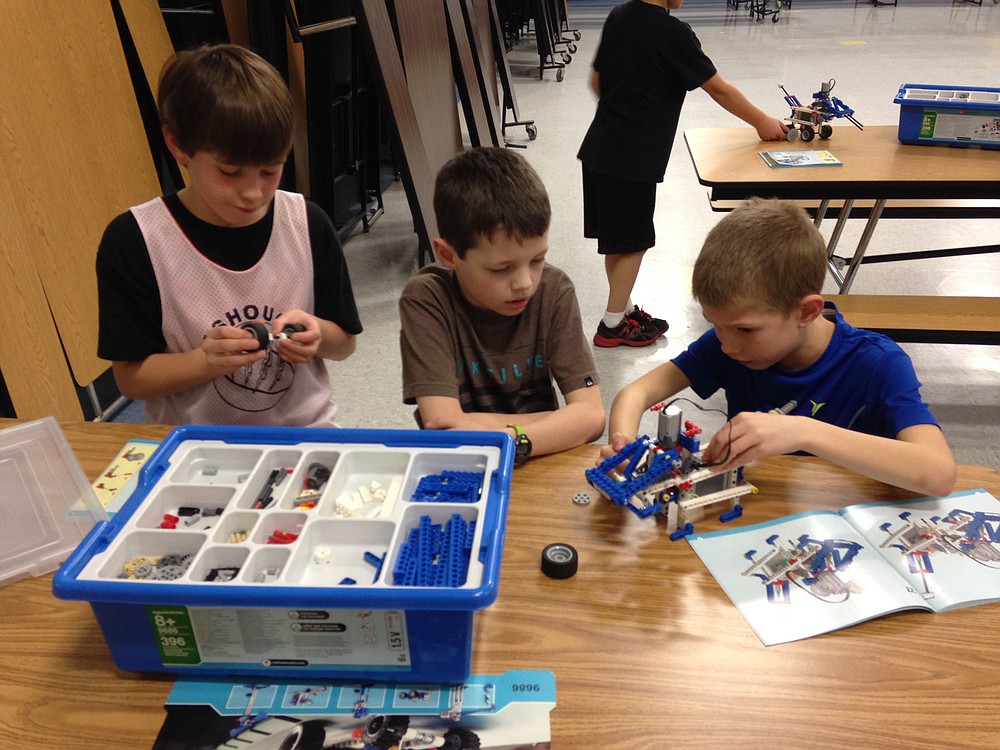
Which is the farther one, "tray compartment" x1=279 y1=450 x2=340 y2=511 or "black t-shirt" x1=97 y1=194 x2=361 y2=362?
"black t-shirt" x1=97 y1=194 x2=361 y2=362

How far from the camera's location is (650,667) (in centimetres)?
86

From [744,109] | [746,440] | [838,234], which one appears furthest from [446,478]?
[838,234]

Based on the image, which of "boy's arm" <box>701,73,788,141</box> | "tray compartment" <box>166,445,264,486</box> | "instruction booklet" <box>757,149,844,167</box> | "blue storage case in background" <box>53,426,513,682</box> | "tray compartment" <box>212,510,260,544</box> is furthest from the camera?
"boy's arm" <box>701,73,788,141</box>

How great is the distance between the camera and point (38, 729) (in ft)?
2.64

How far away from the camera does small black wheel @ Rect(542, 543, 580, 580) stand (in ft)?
3.24

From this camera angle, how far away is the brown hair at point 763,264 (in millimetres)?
1247

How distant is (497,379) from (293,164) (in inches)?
119

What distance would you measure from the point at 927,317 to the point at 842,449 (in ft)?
5.51

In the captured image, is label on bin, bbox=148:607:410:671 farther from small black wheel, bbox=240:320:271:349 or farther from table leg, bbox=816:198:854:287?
table leg, bbox=816:198:854:287

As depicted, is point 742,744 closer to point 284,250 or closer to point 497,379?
point 497,379

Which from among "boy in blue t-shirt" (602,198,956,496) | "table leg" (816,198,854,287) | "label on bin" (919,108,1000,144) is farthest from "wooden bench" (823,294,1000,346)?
"boy in blue t-shirt" (602,198,956,496)

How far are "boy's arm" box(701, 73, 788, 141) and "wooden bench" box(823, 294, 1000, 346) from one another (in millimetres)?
779

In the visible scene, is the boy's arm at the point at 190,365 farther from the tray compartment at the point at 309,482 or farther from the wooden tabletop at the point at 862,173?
the wooden tabletop at the point at 862,173

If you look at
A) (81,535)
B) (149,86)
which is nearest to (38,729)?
(81,535)
